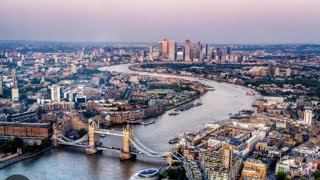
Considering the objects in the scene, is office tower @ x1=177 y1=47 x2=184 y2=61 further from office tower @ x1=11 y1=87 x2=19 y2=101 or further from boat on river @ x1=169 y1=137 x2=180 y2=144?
boat on river @ x1=169 y1=137 x2=180 y2=144

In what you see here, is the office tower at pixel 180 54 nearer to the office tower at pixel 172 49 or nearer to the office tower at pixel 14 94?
the office tower at pixel 172 49

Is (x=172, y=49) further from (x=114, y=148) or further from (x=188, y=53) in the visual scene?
(x=114, y=148)

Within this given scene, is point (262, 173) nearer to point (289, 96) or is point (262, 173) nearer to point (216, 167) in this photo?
point (216, 167)

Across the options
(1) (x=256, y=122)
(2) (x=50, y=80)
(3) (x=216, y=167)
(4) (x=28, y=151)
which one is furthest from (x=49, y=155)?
(2) (x=50, y=80)

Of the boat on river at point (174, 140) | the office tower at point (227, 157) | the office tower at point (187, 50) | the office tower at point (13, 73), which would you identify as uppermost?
the office tower at point (187, 50)

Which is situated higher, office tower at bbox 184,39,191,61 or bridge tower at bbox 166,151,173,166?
office tower at bbox 184,39,191,61

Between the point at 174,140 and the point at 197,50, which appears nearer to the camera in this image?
the point at 174,140

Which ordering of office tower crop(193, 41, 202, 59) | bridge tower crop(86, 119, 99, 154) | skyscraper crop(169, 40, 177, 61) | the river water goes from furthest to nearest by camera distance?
office tower crop(193, 41, 202, 59)
skyscraper crop(169, 40, 177, 61)
bridge tower crop(86, 119, 99, 154)
the river water

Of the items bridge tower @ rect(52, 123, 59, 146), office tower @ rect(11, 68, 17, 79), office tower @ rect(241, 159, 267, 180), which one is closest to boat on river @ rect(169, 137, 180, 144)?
office tower @ rect(241, 159, 267, 180)

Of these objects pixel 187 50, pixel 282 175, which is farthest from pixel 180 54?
pixel 282 175

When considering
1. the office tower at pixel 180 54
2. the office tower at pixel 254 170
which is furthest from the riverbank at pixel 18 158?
the office tower at pixel 180 54
